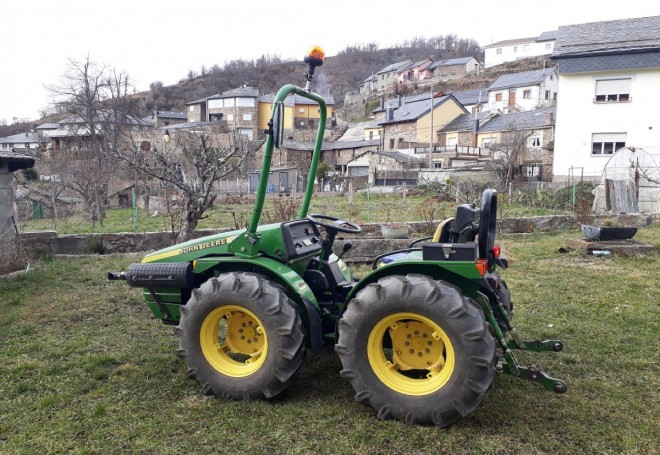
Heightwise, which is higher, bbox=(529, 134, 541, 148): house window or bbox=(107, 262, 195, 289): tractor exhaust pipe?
bbox=(529, 134, 541, 148): house window

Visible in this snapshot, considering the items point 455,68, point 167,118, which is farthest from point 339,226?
point 455,68

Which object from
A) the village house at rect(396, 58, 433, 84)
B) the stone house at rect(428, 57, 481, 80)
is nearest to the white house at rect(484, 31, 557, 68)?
the stone house at rect(428, 57, 481, 80)

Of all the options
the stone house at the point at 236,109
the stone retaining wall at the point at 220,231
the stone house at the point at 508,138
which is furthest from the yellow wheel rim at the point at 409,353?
the stone house at the point at 236,109

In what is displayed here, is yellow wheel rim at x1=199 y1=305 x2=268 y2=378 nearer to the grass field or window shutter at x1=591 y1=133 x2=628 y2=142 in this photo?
the grass field

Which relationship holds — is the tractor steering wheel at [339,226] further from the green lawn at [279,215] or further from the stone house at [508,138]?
the stone house at [508,138]

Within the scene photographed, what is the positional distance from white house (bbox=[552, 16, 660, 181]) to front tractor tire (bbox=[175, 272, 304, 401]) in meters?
23.8

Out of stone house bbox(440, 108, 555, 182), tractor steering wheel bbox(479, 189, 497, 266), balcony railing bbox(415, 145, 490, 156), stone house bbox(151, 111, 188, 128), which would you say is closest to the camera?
tractor steering wheel bbox(479, 189, 497, 266)

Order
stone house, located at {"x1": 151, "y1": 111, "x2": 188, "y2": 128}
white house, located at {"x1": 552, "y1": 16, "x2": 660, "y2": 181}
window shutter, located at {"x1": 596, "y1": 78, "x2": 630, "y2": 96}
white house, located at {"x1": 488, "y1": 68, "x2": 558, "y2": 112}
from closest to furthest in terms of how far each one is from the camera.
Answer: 1. white house, located at {"x1": 552, "y1": 16, "x2": 660, "y2": 181}
2. window shutter, located at {"x1": 596, "y1": 78, "x2": 630, "y2": 96}
3. white house, located at {"x1": 488, "y1": 68, "x2": 558, "y2": 112}
4. stone house, located at {"x1": 151, "y1": 111, "x2": 188, "y2": 128}

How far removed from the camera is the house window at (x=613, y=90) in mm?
25141

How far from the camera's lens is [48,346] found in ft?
17.2

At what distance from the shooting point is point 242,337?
163 inches

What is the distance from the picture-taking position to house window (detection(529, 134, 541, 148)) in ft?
129

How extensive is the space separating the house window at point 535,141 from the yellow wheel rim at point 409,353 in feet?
128

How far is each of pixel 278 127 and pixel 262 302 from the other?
123cm
